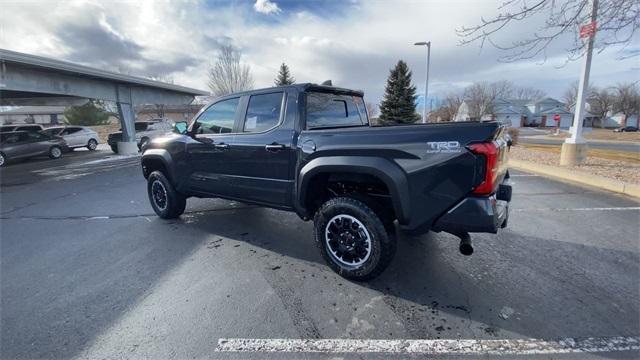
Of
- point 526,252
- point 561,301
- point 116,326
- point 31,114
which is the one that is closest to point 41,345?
point 116,326

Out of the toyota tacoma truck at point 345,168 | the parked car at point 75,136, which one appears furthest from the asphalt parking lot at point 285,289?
the parked car at point 75,136

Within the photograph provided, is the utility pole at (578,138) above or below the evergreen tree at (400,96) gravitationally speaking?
below

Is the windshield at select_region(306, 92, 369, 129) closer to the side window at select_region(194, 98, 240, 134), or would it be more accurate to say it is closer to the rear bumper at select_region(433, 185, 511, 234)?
the side window at select_region(194, 98, 240, 134)

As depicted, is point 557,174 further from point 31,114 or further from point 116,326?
point 31,114

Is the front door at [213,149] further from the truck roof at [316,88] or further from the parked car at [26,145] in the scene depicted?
the parked car at [26,145]

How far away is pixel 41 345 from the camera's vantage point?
2.31 meters

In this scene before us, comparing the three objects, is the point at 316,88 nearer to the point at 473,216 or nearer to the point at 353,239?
the point at 353,239

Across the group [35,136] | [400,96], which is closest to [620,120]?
[400,96]

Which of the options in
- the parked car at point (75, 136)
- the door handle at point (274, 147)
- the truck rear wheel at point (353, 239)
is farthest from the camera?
the parked car at point (75, 136)

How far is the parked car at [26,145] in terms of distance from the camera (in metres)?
14.8

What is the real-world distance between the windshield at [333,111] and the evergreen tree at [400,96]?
26715 mm

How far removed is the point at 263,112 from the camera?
3723 millimetres

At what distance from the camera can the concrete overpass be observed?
1218 cm

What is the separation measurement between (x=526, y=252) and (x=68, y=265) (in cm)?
533
